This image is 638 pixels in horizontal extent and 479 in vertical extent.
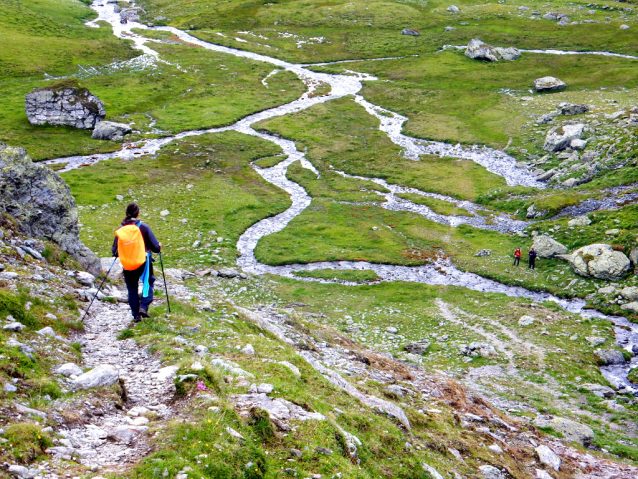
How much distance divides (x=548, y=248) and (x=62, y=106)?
78638 millimetres

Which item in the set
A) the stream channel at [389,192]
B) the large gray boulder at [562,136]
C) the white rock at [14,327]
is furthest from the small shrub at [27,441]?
the large gray boulder at [562,136]

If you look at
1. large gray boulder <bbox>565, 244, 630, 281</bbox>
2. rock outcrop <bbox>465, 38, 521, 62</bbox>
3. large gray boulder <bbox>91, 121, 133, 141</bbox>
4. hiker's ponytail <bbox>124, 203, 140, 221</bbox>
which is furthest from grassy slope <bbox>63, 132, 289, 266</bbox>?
rock outcrop <bbox>465, 38, 521, 62</bbox>

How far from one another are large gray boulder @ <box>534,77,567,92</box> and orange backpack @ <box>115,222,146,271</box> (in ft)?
362

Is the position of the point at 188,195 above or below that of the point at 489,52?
below

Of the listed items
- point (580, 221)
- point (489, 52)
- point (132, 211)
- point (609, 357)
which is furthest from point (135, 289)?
point (489, 52)

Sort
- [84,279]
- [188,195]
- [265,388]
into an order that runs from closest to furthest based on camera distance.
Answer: [265,388]
[84,279]
[188,195]

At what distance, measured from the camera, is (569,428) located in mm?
23922

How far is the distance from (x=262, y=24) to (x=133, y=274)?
576 ft

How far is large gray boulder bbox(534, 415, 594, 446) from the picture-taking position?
23406mm

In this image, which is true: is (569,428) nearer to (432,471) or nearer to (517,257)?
(432,471)

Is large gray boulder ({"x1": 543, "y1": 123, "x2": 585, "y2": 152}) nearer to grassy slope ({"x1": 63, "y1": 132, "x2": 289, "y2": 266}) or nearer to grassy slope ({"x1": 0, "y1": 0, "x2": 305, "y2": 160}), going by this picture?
grassy slope ({"x1": 63, "y1": 132, "x2": 289, "y2": 266})

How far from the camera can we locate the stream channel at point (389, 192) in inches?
1778

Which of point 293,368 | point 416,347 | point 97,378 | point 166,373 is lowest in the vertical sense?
point 416,347

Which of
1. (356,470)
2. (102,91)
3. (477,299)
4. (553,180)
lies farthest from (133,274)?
(102,91)
